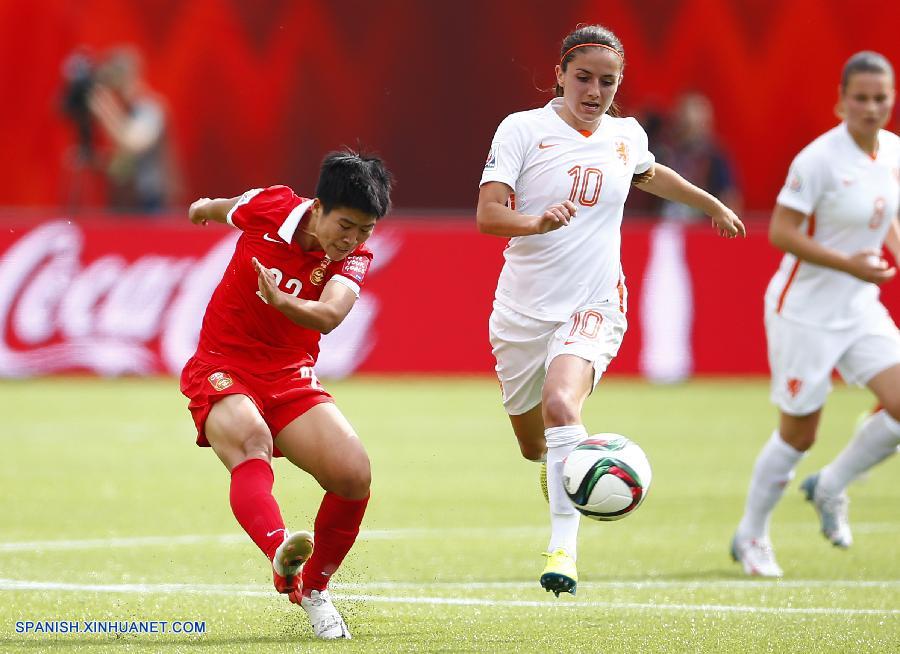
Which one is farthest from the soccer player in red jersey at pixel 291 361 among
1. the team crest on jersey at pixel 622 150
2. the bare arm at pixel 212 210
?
the team crest on jersey at pixel 622 150

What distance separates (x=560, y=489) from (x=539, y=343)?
0.74 meters

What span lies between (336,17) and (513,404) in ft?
56.8

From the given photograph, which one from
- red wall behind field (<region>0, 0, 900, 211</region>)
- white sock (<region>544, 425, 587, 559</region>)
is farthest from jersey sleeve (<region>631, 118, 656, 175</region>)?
red wall behind field (<region>0, 0, 900, 211</region>)

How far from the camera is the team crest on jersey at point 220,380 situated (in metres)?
6.31

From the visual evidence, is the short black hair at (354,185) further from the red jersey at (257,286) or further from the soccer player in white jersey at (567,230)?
the soccer player in white jersey at (567,230)

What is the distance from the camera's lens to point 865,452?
327 inches

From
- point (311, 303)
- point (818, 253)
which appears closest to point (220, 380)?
point (311, 303)

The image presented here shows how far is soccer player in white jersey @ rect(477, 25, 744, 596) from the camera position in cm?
679

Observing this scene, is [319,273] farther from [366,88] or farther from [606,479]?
[366,88]

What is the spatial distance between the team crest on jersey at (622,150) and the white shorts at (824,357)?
1529mm

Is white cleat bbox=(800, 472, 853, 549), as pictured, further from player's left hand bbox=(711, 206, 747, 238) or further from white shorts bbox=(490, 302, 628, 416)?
white shorts bbox=(490, 302, 628, 416)

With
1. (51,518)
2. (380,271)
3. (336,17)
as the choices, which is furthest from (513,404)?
(336,17)

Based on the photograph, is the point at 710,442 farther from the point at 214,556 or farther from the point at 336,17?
the point at 336,17

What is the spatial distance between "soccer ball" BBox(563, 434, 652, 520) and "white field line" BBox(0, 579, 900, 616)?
70 centimetres
